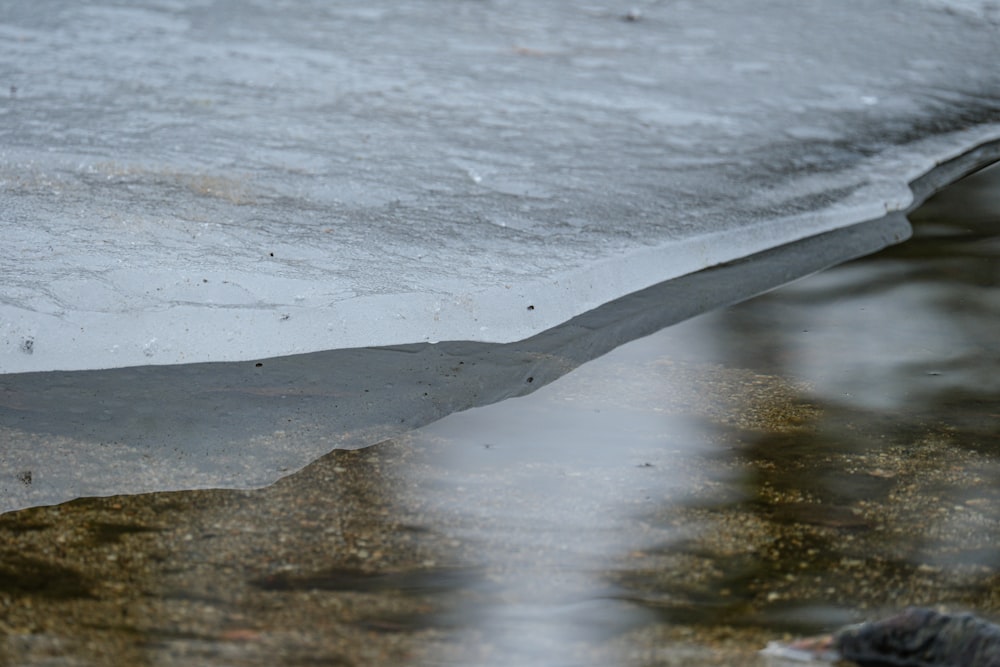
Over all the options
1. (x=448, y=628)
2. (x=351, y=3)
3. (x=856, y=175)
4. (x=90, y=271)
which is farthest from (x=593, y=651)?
(x=351, y=3)

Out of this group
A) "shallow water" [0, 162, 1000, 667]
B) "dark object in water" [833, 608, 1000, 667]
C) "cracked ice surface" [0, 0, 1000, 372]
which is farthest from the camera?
"cracked ice surface" [0, 0, 1000, 372]

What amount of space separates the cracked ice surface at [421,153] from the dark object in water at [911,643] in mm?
1054

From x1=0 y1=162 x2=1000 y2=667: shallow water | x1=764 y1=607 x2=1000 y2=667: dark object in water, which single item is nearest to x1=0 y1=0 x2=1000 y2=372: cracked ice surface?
x1=0 y1=162 x2=1000 y2=667: shallow water

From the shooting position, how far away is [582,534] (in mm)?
1503

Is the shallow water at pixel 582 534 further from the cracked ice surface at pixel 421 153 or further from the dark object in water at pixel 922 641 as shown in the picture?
the cracked ice surface at pixel 421 153

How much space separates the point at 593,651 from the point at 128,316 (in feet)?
3.95

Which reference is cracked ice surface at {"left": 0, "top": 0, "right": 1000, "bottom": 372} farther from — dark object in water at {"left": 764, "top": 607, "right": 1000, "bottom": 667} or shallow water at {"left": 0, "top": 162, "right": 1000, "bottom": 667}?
dark object in water at {"left": 764, "top": 607, "right": 1000, "bottom": 667}

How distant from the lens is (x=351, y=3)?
4.92m

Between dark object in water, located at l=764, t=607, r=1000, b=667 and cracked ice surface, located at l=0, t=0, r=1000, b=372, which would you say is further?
cracked ice surface, located at l=0, t=0, r=1000, b=372

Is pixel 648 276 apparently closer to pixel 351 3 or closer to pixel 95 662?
pixel 95 662

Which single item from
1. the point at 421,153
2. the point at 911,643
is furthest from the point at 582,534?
the point at 421,153

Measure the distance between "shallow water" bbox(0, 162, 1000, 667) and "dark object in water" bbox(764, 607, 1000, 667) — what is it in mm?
42

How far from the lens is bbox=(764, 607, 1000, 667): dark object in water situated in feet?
3.79

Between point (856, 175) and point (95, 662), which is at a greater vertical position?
point (856, 175)
